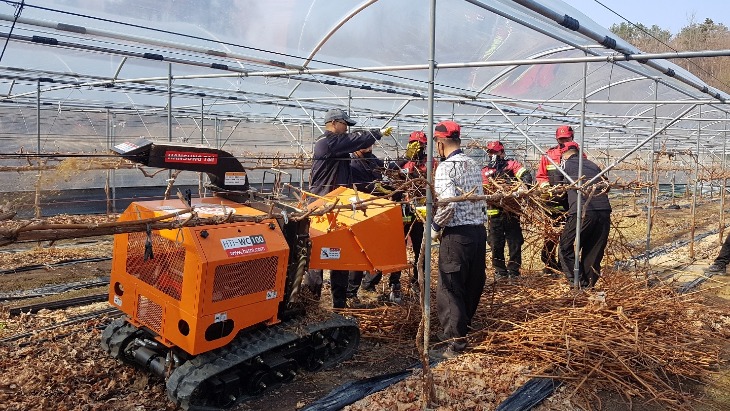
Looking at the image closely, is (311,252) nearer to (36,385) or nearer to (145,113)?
(36,385)

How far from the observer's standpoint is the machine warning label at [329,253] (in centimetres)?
464

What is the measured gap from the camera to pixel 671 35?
123 ft

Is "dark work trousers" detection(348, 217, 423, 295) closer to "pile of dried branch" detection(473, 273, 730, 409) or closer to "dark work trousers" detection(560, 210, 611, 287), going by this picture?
"pile of dried branch" detection(473, 273, 730, 409)

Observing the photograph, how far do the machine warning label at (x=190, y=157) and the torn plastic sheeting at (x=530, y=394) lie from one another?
2679 mm

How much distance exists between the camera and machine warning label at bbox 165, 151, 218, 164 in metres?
3.98

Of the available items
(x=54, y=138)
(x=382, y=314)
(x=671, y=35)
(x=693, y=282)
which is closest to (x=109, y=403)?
(x=382, y=314)

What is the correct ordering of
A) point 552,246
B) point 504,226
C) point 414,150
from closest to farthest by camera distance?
point 414,150, point 552,246, point 504,226

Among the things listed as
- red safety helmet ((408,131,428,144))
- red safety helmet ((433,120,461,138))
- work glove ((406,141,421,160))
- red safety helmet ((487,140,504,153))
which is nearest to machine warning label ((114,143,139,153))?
red safety helmet ((433,120,461,138))

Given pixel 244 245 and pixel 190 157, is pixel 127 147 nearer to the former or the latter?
pixel 190 157

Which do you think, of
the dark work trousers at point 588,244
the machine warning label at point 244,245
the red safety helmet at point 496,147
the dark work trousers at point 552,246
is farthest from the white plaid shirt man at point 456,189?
the red safety helmet at point 496,147

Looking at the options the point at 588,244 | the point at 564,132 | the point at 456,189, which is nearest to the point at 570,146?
the point at 564,132

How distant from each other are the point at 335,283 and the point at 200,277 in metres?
2.23

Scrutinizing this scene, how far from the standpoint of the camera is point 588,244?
654 cm

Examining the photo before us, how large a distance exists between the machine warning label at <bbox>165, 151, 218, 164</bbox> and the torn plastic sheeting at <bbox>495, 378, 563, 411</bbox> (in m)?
2.68
